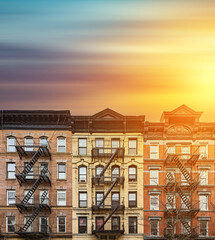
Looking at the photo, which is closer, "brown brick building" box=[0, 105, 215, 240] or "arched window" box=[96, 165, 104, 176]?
"brown brick building" box=[0, 105, 215, 240]

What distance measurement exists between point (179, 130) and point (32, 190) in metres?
16.4

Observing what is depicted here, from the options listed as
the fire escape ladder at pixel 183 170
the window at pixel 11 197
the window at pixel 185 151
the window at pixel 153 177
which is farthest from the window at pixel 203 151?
the window at pixel 11 197

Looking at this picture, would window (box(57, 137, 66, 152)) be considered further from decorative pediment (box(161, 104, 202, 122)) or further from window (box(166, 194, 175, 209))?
window (box(166, 194, 175, 209))

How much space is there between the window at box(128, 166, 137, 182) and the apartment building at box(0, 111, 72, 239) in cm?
613

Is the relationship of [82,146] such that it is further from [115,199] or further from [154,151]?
[154,151]

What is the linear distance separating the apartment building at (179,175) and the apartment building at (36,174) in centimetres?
841

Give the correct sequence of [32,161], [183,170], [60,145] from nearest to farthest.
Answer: [32,161] → [183,170] → [60,145]

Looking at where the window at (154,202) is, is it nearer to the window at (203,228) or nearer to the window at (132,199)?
the window at (132,199)

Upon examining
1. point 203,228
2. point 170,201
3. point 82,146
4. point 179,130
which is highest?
point 179,130

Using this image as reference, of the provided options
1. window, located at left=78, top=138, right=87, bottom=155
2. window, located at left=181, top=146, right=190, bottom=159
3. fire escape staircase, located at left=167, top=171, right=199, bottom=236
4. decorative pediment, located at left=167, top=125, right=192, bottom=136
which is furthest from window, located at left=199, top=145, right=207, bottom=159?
window, located at left=78, top=138, right=87, bottom=155

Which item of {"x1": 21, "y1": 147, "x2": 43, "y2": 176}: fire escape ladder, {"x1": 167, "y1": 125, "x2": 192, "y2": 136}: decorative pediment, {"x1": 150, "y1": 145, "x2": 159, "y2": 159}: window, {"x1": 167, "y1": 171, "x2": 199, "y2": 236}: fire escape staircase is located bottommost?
{"x1": 167, "y1": 171, "x2": 199, "y2": 236}: fire escape staircase

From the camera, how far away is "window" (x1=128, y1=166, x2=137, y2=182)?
150 feet

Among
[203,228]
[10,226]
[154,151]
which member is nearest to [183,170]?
[154,151]

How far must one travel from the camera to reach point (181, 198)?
4472cm
